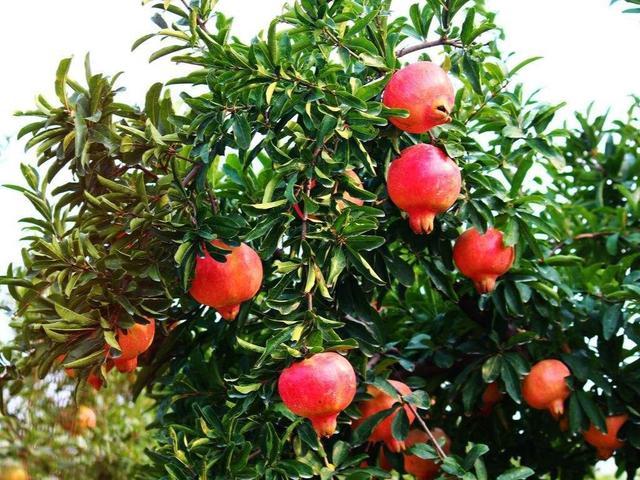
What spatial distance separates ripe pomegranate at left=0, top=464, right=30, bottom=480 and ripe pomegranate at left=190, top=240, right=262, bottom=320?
478 millimetres

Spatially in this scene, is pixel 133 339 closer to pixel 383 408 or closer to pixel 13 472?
pixel 13 472

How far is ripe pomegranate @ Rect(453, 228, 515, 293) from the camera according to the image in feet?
5.48

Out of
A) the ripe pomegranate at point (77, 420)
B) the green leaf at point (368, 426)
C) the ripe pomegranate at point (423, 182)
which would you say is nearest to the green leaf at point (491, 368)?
the green leaf at point (368, 426)

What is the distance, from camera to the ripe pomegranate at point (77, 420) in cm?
174

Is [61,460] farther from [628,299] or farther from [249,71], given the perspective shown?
[628,299]

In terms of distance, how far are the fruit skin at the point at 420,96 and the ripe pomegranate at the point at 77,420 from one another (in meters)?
0.84

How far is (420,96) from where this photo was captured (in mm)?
1425

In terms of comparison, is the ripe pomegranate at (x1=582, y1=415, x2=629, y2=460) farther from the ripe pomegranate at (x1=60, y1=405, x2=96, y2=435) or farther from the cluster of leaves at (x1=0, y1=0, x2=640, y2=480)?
the ripe pomegranate at (x1=60, y1=405, x2=96, y2=435)

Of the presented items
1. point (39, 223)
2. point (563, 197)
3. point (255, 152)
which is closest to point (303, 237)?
point (255, 152)

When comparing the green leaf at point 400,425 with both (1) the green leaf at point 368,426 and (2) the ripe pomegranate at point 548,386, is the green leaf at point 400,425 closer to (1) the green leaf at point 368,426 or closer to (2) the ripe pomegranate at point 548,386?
(1) the green leaf at point 368,426

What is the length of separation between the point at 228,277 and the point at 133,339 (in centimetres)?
23

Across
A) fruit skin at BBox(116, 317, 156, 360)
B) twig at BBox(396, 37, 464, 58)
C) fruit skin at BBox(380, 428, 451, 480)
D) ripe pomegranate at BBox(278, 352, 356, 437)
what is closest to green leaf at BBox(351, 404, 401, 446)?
fruit skin at BBox(380, 428, 451, 480)

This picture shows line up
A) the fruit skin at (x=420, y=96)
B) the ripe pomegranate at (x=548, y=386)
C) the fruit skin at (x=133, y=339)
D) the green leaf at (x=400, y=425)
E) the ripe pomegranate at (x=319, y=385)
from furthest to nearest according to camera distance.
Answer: the ripe pomegranate at (x=548, y=386), the green leaf at (x=400, y=425), the fruit skin at (x=133, y=339), the fruit skin at (x=420, y=96), the ripe pomegranate at (x=319, y=385)

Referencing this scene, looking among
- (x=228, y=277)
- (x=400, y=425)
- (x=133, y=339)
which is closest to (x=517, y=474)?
(x=400, y=425)
